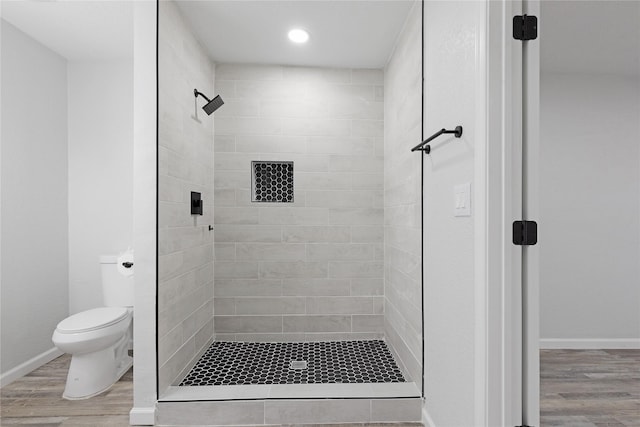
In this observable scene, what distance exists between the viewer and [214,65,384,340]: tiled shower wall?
3.08 metres

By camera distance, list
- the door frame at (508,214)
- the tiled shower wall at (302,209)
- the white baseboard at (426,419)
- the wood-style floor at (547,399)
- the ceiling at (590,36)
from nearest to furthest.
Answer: the door frame at (508,214) < the white baseboard at (426,419) < the wood-style floor at (547,399) < the ceiling at (590,36) < the tiled shower wall at (302,209)

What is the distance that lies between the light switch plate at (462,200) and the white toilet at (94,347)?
85.6 inches

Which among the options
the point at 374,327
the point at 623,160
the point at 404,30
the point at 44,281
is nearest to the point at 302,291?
the point at 374,327

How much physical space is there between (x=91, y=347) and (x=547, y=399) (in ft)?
9.29

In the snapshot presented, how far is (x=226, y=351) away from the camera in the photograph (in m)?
2.84

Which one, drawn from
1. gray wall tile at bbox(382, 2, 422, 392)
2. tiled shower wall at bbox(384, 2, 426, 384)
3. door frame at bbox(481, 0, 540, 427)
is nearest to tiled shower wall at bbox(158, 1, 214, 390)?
gray wall tile at bbox(382, 2, 422, 392)

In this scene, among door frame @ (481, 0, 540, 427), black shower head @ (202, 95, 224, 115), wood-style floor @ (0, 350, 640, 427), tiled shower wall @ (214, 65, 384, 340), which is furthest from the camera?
tiled shower wall @ (214, 65, 384, 340)

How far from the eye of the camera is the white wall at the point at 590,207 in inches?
123

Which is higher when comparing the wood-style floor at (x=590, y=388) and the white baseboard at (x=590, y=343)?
the white baseboard at (x=590, y=343)

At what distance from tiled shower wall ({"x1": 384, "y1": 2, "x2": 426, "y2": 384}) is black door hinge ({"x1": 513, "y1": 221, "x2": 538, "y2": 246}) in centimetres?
74

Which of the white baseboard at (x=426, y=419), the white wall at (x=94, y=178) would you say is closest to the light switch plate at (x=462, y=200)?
the white baseboard at (x=426, y=419)

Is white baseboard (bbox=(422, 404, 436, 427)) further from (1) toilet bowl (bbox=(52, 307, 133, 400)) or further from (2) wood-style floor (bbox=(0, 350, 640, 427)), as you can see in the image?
(1) toilet bowl (bbox=(52, 307, 133, 400))

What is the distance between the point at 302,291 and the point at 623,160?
3.01 m

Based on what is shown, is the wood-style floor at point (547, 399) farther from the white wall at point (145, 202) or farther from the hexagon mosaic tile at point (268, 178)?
the hexagon mosaic tile at point (268, 178)
